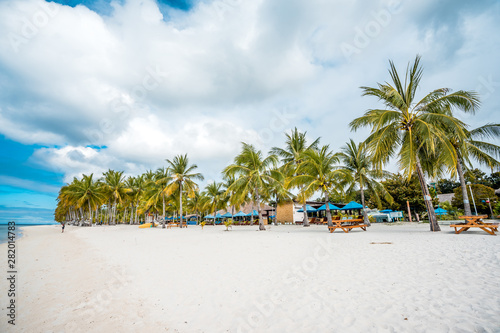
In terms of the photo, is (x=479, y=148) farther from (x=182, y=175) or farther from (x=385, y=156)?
(x=182, y=175)

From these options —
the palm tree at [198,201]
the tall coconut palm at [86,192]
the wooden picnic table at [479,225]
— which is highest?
the tall coconut palm at [86,192]

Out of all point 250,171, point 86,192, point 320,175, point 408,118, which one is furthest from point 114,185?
point 408,118

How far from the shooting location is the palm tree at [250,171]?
18.6 metres

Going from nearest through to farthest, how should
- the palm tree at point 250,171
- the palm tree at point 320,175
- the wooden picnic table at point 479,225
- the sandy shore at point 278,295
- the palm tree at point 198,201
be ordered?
the sandy shore at point 278,295, the wooden picnic table at point 479,225, the palm tree at point 320,175, the palm tree at point 250,171, the palm tree at point 198,201

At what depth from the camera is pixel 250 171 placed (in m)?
19.1

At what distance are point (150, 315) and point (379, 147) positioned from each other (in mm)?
12134

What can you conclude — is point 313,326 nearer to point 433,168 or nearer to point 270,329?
point 270,329

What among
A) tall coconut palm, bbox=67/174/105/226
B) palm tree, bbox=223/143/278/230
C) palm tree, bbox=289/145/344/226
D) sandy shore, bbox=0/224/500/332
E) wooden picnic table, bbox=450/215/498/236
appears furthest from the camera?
tall coconut palm, bbox=67/174/105/226

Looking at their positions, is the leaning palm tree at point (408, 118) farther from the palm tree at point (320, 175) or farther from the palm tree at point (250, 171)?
the palm tree at point (250, 171)

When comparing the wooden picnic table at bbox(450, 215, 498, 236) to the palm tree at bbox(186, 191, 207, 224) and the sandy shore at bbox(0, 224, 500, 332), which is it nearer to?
the sandy shore at bbox(0, 224, 500, 332)

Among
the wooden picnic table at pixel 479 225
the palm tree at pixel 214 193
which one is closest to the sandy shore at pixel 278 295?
the wooden picnic table at pixel 479 225

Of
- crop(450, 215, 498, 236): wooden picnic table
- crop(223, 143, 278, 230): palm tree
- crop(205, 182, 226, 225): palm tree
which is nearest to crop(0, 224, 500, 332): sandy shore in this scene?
crop(450, 215, 498, 236): wooden picnic table

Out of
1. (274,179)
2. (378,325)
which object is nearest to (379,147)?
(274,179)

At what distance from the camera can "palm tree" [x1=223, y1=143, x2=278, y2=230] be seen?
1856cm
